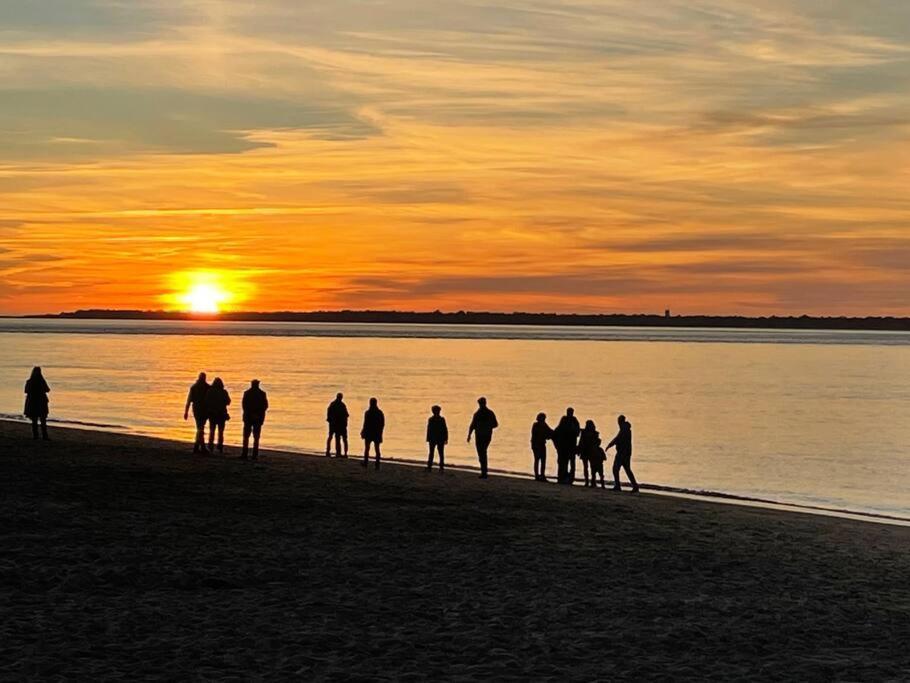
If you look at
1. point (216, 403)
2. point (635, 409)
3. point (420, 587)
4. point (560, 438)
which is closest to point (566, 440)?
point (560, 438)

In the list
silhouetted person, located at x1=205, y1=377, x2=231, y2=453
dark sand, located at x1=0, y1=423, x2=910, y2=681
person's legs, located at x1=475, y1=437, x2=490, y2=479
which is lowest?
dark sand, located at x1=0, y1=423, x2=910, y2=681

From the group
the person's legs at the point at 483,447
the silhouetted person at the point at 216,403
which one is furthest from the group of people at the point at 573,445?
the silhouetted person at the point at 216,403

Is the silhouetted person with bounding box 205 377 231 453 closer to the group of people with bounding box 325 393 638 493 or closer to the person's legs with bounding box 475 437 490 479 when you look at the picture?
the group of people with bounding box 325 393 638 493

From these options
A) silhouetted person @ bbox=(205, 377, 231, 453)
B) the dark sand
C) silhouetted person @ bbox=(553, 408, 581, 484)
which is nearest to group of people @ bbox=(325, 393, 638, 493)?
silhouetted person @ bbox=(553, 408, 581, 484)

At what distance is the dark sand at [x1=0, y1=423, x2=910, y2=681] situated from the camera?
37.4ft

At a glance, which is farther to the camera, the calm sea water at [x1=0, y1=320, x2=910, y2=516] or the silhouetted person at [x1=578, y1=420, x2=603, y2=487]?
the calm sea water at [x1=0, y1=320, x2=910, y2=516]

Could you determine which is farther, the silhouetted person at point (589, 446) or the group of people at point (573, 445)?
the silhouetted person at point (589, 446)

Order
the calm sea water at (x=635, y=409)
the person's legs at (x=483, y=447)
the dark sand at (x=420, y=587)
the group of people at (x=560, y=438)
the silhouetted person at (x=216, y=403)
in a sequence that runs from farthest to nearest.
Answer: the calm sea water at (x=635, y=409), the silhouetted person at (x=216, y=403), the person's legs at (x=483, y=447), the group of people at (x=560, y=438), the dark sand at (x=420, y=587)

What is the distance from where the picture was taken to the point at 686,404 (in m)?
86.2

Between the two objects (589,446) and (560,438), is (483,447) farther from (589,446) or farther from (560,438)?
(589,446)

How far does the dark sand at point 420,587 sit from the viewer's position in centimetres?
1139

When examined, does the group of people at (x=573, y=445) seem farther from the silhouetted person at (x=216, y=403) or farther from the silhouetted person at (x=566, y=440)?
the silhouetted person at (x=216, y=403)

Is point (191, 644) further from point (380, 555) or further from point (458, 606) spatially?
point (380, 555)

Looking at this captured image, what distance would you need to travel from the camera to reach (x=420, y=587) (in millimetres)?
14836
